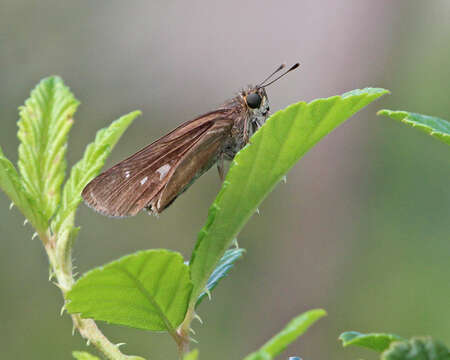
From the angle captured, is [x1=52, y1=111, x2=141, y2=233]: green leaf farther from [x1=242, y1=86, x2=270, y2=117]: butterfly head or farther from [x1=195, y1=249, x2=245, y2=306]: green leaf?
[x1=242, y1=86, x2=270, y2=117]: butterfly head

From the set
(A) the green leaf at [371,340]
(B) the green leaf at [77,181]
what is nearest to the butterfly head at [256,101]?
(B) the green leaf at [77,181]

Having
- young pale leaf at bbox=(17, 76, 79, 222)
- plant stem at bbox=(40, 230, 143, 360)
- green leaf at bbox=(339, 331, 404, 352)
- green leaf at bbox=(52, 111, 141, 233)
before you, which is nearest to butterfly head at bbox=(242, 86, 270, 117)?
young pale leaf at bbox=(17, 76, 79, 222)

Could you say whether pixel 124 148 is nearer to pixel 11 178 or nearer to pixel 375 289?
pixel 375 289

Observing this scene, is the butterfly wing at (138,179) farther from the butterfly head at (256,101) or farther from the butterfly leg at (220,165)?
the butterfly head at (256,101)

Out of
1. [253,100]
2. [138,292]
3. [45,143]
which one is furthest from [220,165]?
[138,292]

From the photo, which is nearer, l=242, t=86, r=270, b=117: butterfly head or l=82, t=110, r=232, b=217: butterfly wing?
l=82, t=110, r=232, b=217: butterfly wing

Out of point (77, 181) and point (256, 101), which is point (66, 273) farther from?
point (256, 101)

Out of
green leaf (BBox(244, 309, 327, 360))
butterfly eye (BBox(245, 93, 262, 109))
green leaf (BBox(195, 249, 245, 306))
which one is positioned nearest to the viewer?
green leaf (BBox(244, 309, 327, 360))
